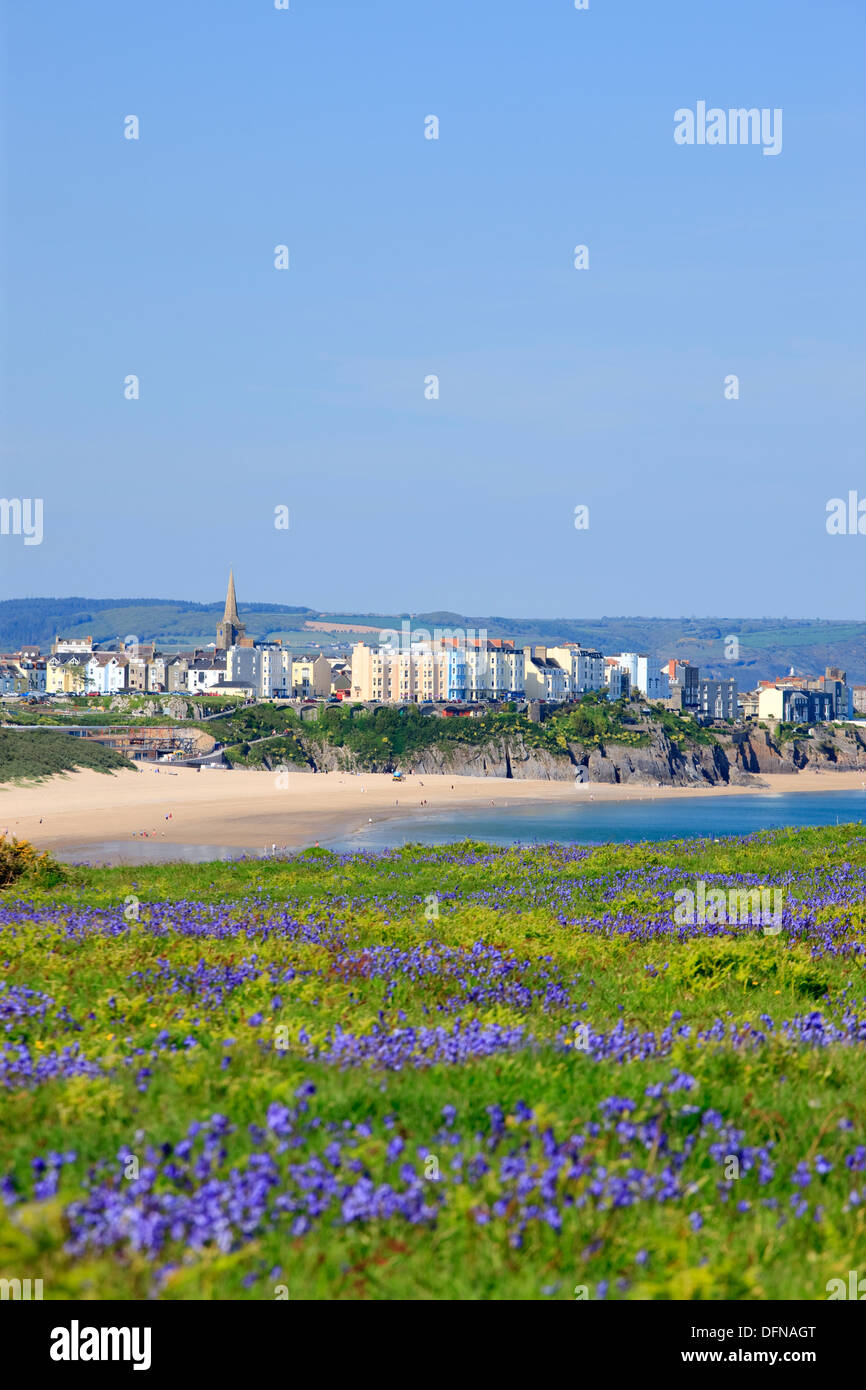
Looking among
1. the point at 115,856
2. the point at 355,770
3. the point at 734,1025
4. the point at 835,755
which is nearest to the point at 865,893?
the point at 734,1025

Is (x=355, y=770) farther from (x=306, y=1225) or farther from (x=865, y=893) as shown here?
(x=306, y=1225)

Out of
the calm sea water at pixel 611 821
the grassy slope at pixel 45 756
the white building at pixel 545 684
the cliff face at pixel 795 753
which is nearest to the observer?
the calm sea water at pixel 611 821

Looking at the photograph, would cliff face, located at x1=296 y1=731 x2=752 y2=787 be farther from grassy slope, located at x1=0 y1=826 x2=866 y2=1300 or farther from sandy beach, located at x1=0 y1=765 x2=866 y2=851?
grassy slope, located at x1=0 y1=826 x2=866 y2=1300

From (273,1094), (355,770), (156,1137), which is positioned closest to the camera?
(156,1137)

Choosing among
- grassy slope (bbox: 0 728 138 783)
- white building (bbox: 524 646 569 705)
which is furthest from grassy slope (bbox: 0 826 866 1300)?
white building (bbox: 524 646 569 705)

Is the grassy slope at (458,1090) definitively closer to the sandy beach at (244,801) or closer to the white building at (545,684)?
the sandy beach at (244,801)

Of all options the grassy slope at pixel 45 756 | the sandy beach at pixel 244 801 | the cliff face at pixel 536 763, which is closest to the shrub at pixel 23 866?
the sandy beach at pixel 244 801
